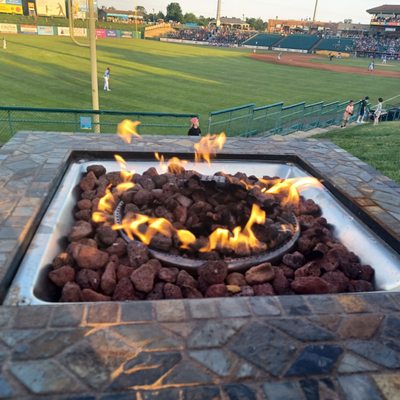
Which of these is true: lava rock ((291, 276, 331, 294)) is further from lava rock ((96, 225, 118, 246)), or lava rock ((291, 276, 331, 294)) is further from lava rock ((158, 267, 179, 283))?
lava rock ((96, 225, 118, 246))

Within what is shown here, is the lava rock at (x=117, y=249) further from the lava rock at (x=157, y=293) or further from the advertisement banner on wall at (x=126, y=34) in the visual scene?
the advertisement banner on wall at (x=126, y=34)

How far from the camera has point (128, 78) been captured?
1027 inches

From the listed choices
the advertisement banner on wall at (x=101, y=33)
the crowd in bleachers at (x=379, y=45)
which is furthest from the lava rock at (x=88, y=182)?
the crowd in bleachers at (x=379, y=45)

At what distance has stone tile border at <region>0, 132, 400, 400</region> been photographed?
2.46m

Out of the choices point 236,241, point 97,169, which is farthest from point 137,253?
point 97,169

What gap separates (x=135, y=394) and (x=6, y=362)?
91cm

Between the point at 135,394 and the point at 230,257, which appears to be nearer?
the point at 135,394

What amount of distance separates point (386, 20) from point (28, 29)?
237ft

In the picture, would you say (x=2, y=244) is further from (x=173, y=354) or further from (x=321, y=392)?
(x=321, y=392)

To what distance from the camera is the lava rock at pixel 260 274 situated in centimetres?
393

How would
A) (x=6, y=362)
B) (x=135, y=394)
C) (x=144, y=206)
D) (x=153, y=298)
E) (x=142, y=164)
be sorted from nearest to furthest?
1. (x=135, y=394)
2. (x=6, y=362)
3. (x=153, y=298)
4. (x=144, y=206)
5. (x=142, y=164)

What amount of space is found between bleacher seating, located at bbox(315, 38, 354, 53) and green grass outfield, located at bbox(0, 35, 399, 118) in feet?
110

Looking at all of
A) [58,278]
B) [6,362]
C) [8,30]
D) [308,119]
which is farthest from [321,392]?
[8,30]

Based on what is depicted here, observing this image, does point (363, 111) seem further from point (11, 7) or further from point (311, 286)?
point (11, 7)
